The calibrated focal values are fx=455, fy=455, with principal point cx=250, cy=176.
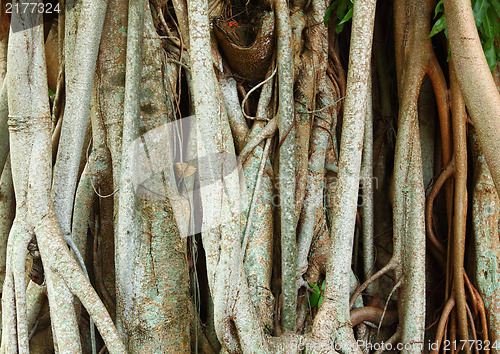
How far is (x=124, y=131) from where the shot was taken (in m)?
1.83

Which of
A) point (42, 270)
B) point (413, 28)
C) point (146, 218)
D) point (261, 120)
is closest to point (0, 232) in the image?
point (42, 270)

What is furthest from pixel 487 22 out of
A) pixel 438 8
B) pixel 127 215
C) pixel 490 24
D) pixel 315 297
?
pixel 127 215

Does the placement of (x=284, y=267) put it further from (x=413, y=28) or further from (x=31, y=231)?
(x=413, y=28)

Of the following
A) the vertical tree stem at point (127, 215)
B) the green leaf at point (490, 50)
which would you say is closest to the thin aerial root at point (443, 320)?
the green leaf at point (490, 50)

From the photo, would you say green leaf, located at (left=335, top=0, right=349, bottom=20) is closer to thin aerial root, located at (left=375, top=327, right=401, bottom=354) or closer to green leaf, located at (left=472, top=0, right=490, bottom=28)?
green leaf, located at (left=472, top=0, right=490, bottom=28)

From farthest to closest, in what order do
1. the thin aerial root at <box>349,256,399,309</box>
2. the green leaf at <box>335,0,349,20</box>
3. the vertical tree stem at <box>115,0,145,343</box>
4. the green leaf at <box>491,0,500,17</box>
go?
the green leaf at <box>335,0,349,20</box>
the thin aerial root at <box>349,256,399,309</box>
the green leaf at <box>491,0,500,17</box>
the vertical tree stem at <box>115,0,145,343</box>

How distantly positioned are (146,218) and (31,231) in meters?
0.44

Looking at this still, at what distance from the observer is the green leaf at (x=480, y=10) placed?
198 centimetres

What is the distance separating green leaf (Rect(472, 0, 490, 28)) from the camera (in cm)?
198

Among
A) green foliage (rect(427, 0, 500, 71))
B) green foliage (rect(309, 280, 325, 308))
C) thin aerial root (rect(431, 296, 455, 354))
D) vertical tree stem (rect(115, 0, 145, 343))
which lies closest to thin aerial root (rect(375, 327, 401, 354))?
thin aerial root (rect(431, 296, 455, 354))

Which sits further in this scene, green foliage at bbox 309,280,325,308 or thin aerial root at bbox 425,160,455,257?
thin aerial root at bbox 425,160,455,257

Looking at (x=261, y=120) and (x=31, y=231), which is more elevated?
(x=261, y=120)

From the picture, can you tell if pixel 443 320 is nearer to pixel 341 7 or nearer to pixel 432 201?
pixel 432 201

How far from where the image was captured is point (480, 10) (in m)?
1.98
